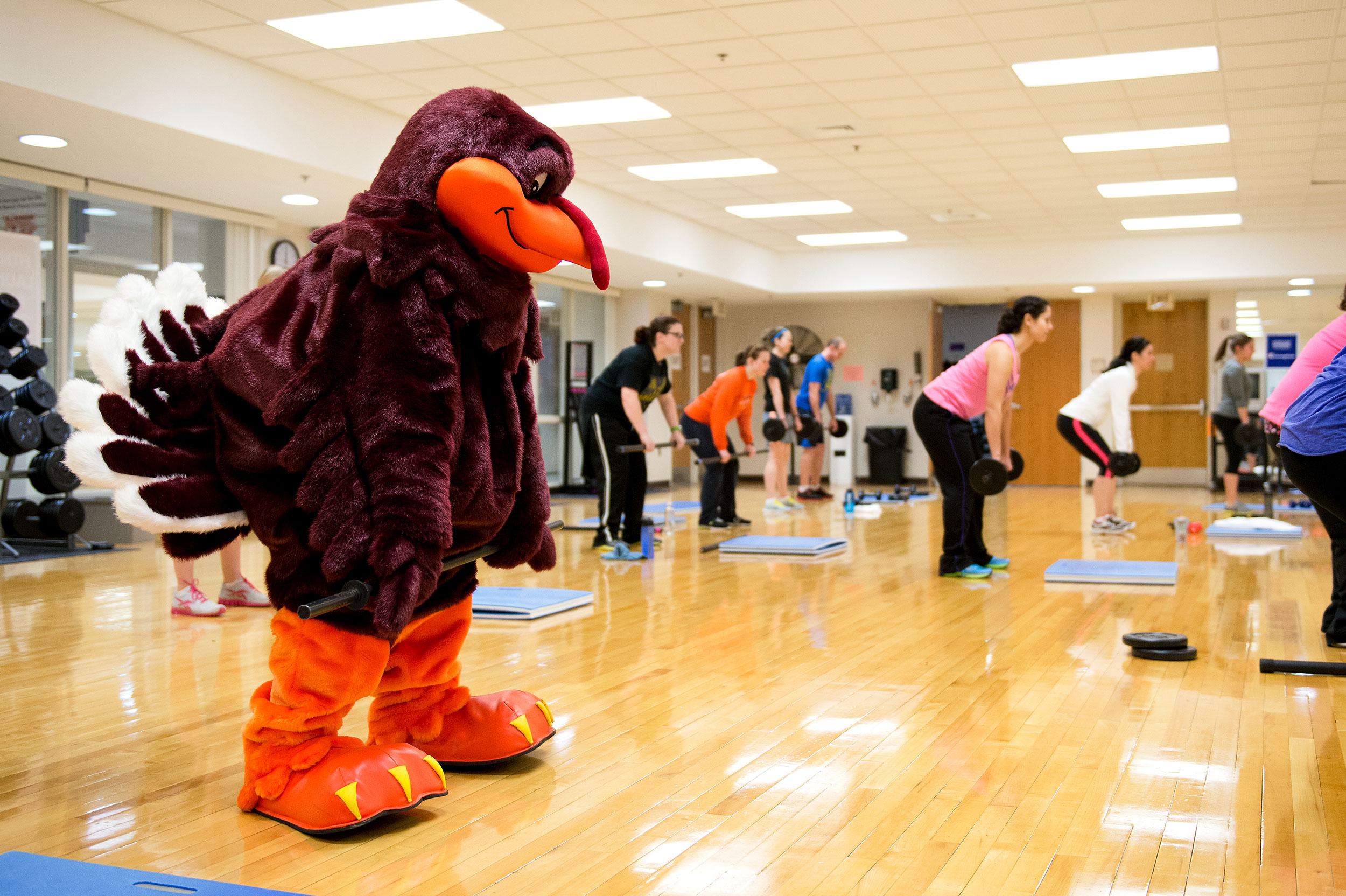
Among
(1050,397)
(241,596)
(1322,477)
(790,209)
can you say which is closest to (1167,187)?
(790,209)

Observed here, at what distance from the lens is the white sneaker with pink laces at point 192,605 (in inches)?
179

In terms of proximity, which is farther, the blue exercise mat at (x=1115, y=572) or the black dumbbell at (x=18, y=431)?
the black dumbbell at (x=18, y=431)

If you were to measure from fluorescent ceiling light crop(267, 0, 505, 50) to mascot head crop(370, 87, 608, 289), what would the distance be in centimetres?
388

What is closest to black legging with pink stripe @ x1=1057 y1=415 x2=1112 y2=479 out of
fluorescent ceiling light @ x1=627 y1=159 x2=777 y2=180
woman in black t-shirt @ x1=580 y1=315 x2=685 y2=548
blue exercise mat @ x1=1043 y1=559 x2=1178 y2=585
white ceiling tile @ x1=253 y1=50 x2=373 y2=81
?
blue exercise mat @ x1=1043 y1=559 x2=1178 y2=585

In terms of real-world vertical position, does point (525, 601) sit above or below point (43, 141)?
below

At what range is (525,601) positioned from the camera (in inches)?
183

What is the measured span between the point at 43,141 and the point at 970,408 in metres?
5.41

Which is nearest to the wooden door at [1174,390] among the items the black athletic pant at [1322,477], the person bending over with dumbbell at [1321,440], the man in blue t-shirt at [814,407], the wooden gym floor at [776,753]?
the man in blue t-shirt at [814,407]

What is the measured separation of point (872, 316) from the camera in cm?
1512

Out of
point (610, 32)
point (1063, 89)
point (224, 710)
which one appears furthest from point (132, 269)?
point (1063, 89)

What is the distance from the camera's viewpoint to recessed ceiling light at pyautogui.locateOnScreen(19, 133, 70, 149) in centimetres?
622

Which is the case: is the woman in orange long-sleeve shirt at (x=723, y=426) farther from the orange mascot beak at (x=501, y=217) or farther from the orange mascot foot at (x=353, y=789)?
the orange mascot foot at (x=353, y=789)

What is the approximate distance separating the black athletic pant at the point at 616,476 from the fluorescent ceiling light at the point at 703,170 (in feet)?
10.9

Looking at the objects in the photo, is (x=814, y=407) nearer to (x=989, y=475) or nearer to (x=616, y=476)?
(x=616, y=476)
